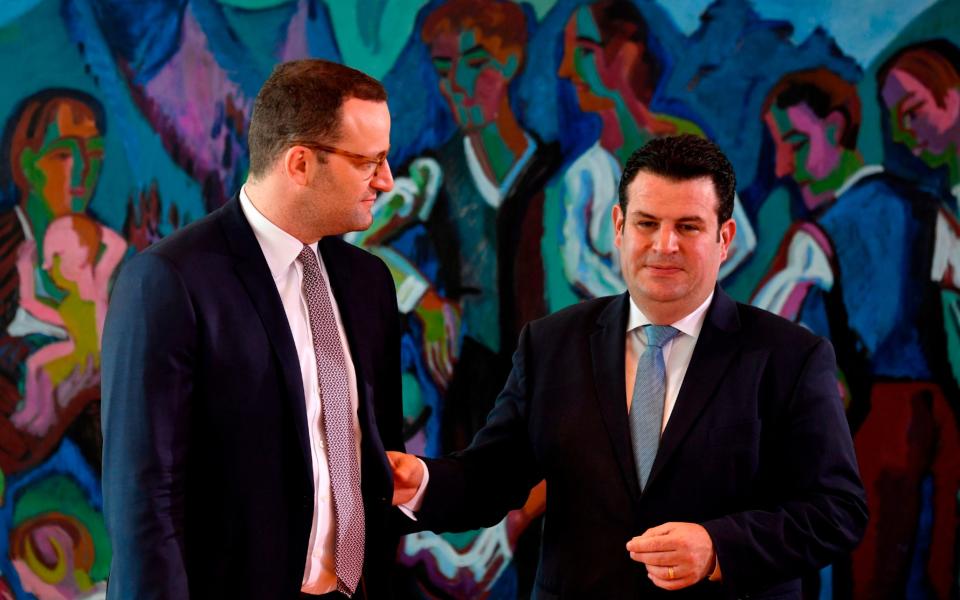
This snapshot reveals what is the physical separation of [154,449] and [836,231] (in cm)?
229

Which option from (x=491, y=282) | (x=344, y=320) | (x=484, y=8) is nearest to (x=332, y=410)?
(x=344, y=320)

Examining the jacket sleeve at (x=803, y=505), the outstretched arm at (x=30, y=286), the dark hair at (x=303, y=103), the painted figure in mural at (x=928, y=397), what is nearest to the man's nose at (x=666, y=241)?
the jacket sleeve at (x=803, y=505)

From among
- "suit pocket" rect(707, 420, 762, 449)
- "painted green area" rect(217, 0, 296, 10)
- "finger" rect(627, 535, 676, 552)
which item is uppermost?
"painted green area" rect(217, 0, 296, 10)

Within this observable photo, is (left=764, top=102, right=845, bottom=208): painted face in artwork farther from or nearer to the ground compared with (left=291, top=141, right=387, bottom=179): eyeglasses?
farther from the ground

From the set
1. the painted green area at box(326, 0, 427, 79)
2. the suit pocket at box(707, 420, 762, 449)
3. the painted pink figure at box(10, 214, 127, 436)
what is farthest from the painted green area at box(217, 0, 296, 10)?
the suit pocket at box(707, 420, 762, 449)

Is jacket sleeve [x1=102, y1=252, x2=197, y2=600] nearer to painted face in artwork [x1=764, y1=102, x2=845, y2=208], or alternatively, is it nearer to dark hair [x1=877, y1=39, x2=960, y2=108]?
painted face in artwork [x1=764, y1=102, x2=845, y2=208]

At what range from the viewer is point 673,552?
192 cm

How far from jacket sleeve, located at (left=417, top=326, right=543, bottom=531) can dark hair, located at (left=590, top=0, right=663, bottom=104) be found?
135 cm

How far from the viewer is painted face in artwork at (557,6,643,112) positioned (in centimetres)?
342

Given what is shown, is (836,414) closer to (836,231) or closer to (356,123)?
(356,123)

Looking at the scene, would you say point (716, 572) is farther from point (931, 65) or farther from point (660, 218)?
point (931, 65)

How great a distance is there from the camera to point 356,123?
205 centimetres

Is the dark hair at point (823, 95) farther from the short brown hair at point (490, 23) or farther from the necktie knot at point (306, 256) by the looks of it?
the necktie knot at point (306, 256)

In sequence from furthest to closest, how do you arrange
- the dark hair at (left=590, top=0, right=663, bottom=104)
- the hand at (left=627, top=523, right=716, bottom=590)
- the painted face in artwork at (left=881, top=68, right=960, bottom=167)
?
the dark hair at (left=590, top=0, right=663, bottom=104) → the painted face in artwork at (left=881, top=68, right=960, bottom=167) → the hand at (left=627, top=523, right=716, bottom=590)
